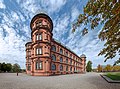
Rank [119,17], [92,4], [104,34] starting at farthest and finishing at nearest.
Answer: [104,34] → [119,17] → [92,4]

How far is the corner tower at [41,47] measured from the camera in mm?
31228

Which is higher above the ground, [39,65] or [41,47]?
[41,47]

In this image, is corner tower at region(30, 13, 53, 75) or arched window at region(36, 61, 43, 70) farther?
arched window at region(36, 61, 43, 70)

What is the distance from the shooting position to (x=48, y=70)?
31.3 m

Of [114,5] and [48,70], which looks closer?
[114,5]

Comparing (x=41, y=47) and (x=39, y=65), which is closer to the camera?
(x=39, y=65)

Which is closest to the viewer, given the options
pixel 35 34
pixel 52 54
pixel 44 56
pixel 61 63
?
pixel 44 56

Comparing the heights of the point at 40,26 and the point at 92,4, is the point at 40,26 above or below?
above

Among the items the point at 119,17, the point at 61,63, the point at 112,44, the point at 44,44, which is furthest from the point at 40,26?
the point at 119,17

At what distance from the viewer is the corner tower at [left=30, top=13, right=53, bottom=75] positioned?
3123 centimetres

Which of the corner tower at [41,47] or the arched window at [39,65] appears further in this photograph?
the arched window at [39,65]

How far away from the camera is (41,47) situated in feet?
105

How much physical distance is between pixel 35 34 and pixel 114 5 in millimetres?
30116

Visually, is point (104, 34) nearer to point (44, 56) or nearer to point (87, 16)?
point (87, 16)
